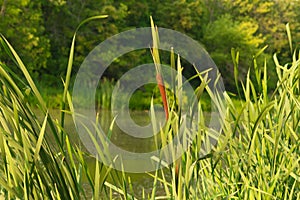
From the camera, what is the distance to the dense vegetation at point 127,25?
12.0 metres

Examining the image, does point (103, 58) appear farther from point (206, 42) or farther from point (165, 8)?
point (206, 42)

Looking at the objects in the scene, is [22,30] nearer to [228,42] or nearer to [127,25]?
[127,25]

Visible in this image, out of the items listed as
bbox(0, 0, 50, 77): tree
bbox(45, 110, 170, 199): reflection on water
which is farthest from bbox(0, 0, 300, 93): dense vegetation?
bbox(45, 110, 170, 199): reflection on water

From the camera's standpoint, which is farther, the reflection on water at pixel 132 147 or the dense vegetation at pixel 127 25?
the dense vegetation at pixel 127 25

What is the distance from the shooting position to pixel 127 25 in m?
16.3

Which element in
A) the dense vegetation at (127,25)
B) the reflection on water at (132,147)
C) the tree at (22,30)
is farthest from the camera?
the dense vegetation at (127,25)

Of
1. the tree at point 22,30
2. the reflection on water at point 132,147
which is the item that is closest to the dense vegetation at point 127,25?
the tree at point 22,30

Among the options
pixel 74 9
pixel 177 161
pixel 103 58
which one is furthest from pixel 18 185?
pixel 74 9

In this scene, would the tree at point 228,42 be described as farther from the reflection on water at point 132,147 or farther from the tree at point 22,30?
the reflection on water at point 132,147

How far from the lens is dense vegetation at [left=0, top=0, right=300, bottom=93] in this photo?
12047 mm

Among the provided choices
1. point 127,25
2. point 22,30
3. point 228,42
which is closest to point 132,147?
point 22,30

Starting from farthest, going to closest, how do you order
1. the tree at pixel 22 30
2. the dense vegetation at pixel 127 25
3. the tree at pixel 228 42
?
the tree at pixel 228 42 < the dense vegetation at pixel 127 25 < the tree at pixel 22 30

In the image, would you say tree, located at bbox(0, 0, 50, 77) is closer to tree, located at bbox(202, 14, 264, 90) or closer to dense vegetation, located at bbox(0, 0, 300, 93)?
dense vegetation, located at bbox(0, 0, 300, 93)

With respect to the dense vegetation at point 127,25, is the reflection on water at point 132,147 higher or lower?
Result: lower
